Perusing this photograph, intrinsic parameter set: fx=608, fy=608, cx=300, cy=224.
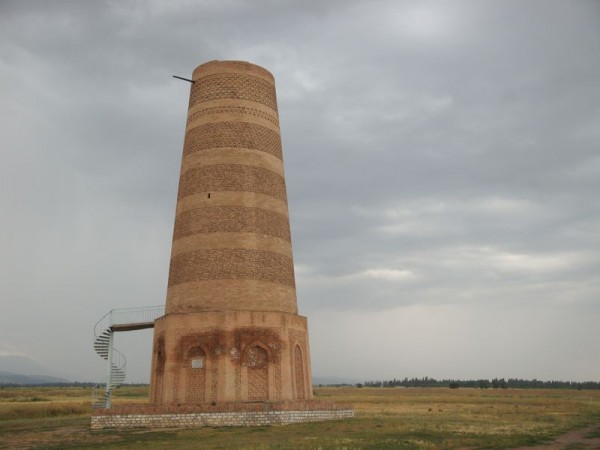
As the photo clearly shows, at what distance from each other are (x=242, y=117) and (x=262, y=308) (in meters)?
8.08

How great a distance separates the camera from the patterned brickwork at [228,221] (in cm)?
2377

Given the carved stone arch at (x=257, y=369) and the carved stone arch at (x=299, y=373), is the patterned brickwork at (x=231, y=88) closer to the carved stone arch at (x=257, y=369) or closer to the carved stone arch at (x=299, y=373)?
the carved stone arch at (x=257, y=369)

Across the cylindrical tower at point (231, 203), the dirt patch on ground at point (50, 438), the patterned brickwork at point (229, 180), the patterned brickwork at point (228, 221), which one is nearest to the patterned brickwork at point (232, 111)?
the cylindrical tower at point (231, 203)

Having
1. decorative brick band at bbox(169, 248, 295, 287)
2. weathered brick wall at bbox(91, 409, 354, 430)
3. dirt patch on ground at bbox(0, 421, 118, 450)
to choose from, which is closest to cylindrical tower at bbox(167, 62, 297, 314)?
decorative brick band at bbox(169, 248, 295, 287)

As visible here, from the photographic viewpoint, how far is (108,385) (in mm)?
24625

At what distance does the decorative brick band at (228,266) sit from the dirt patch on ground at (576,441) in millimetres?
11578

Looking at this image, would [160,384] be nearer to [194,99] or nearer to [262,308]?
[262,308]

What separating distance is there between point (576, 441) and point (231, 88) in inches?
715

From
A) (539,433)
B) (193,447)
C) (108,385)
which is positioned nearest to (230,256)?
(108,385)

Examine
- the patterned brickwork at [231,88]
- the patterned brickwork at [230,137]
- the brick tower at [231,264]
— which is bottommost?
the brick tower at [231,264]

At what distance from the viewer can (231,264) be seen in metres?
23.2

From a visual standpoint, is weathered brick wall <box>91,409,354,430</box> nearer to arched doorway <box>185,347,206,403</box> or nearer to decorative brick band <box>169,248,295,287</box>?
arched doorway <box>185,347,206,403</box>

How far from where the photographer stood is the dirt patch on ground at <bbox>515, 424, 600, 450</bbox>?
13877mm

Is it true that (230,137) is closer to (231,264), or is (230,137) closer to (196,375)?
(231,264)
